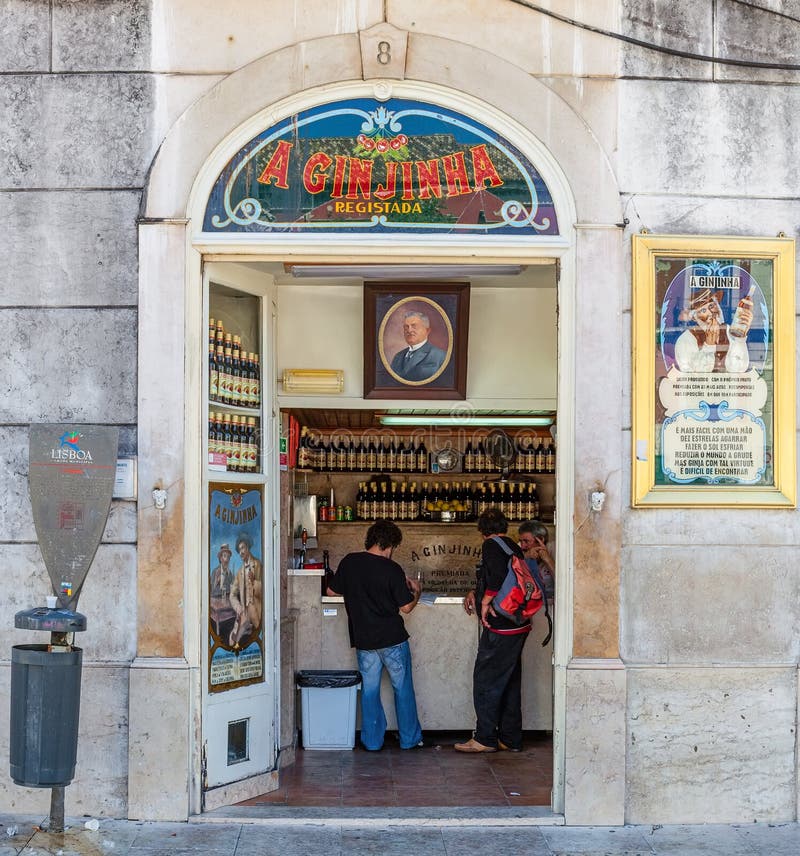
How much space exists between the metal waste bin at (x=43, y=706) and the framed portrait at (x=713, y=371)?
11.3ft

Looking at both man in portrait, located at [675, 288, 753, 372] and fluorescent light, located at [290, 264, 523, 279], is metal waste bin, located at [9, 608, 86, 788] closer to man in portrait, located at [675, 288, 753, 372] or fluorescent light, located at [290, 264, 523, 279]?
fluorescent light, located at [290, 264, 523, 279]

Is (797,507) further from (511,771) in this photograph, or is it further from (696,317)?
(511,771)

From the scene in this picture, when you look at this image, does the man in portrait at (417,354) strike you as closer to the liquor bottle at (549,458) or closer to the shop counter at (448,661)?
the shop counter at (448,661)

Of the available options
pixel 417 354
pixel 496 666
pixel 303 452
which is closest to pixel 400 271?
pixel 417 354

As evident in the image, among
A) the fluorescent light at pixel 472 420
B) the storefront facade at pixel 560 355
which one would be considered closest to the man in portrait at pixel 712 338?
the storefront facade at pixel 560 355

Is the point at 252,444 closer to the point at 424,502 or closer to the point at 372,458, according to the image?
the point at 372,458

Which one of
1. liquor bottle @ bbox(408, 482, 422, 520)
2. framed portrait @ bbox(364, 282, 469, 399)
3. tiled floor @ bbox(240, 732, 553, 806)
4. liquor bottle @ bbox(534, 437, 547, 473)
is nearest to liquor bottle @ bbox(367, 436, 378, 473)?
liquor bottle @ bbox(408, 482, 422, 520)

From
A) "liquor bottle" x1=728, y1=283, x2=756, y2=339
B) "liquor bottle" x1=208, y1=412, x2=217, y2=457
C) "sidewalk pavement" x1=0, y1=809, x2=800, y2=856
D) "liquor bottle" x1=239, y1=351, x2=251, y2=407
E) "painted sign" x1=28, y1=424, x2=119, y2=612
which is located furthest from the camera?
"liquor bottle" x1=239, y1=351, x2=251, y2=407

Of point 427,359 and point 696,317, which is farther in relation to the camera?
point 427,359

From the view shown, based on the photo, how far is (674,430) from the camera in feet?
24.0

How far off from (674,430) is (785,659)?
1.56 metres

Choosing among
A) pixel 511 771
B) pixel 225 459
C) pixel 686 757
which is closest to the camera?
pixel 686 757

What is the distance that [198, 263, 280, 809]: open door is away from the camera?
7.40m

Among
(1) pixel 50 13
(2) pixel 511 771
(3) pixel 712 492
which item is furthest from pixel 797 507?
(1) pixel 50 13
